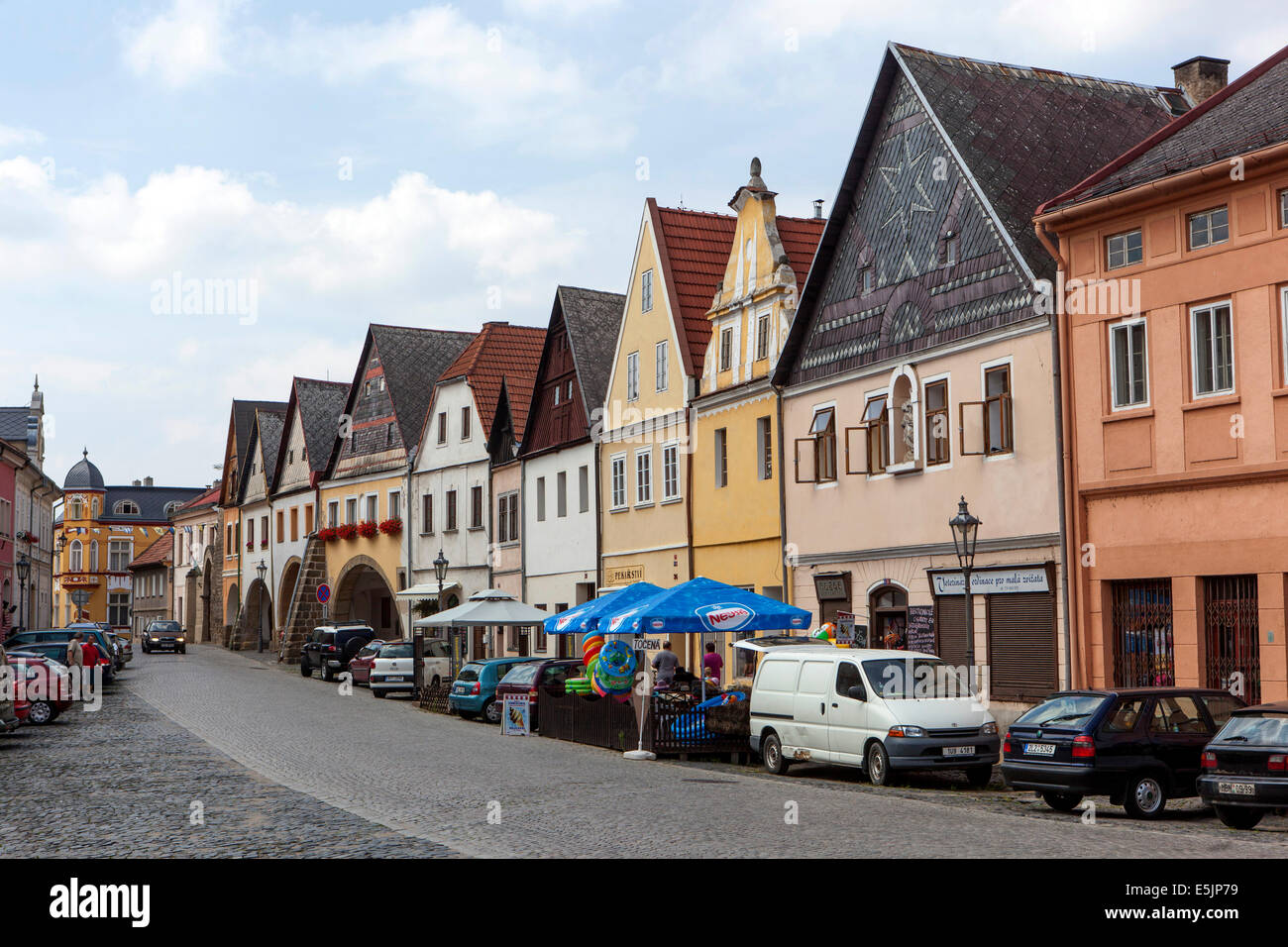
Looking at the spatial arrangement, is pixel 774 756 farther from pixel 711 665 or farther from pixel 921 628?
pixel 921 628

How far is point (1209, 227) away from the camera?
22.3 m

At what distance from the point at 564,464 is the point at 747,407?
1229 cm

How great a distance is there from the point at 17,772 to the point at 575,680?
37.7 feet

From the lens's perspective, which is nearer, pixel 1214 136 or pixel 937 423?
pixel 1214 136

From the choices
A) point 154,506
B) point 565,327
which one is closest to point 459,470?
point 565,327

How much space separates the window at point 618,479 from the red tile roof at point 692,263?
500cm

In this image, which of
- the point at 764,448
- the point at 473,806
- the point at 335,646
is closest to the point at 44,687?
the point at 764,448

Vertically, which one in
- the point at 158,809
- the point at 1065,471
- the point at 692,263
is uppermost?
the point at 692,263

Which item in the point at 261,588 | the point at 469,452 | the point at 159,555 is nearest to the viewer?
the point at 469,452

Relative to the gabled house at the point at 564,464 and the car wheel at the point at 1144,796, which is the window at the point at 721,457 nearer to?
the gabled house at the point at 564,464

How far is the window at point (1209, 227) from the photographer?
22.0 m

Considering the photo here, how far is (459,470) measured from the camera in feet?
179

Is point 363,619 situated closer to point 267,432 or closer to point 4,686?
point 267,432

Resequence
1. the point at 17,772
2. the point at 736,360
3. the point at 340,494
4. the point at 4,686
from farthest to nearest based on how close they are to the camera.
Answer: the point at 340,494
the point at 736,360
the point at 4,686
the point at 17,772
